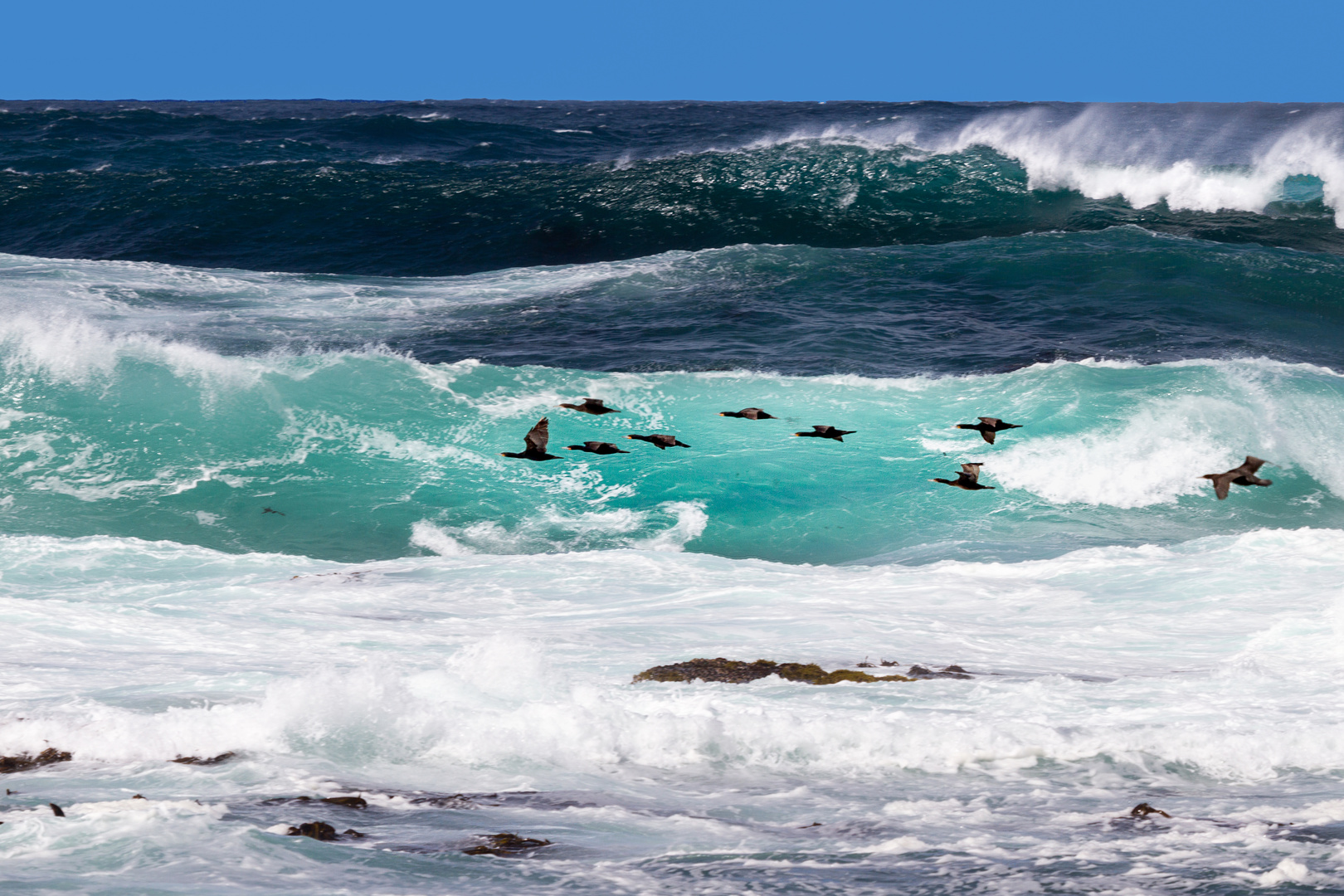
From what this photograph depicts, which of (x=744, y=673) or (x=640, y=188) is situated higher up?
(x=640, y=188)

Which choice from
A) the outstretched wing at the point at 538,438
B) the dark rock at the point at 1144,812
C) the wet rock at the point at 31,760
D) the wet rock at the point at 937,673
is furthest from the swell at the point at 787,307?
the dark rock at the point at 1144,812

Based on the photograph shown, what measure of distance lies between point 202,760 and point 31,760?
102 cm

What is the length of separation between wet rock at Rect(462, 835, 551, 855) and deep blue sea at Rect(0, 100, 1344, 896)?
0.41ft

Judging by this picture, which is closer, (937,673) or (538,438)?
(937,673)

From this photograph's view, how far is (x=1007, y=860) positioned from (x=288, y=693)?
4.78 meters

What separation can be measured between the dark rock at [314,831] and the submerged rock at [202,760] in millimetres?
1362

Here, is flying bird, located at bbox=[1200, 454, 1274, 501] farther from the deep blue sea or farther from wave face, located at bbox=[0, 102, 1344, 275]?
wave face, located at bbox=[0, 102, 1344, 275]

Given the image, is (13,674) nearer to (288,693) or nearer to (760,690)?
(288,693)

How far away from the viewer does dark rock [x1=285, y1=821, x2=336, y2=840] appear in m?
6.50

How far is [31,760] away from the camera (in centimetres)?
764

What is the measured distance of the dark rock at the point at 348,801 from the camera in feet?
23.2

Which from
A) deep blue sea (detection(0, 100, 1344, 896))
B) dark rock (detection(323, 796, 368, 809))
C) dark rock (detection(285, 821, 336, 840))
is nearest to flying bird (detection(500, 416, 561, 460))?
deep blue sea (detection(0, 100, 1344, 896))

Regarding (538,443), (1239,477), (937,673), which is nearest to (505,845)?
(937,673)

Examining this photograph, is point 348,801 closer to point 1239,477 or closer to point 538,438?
point 538,438
